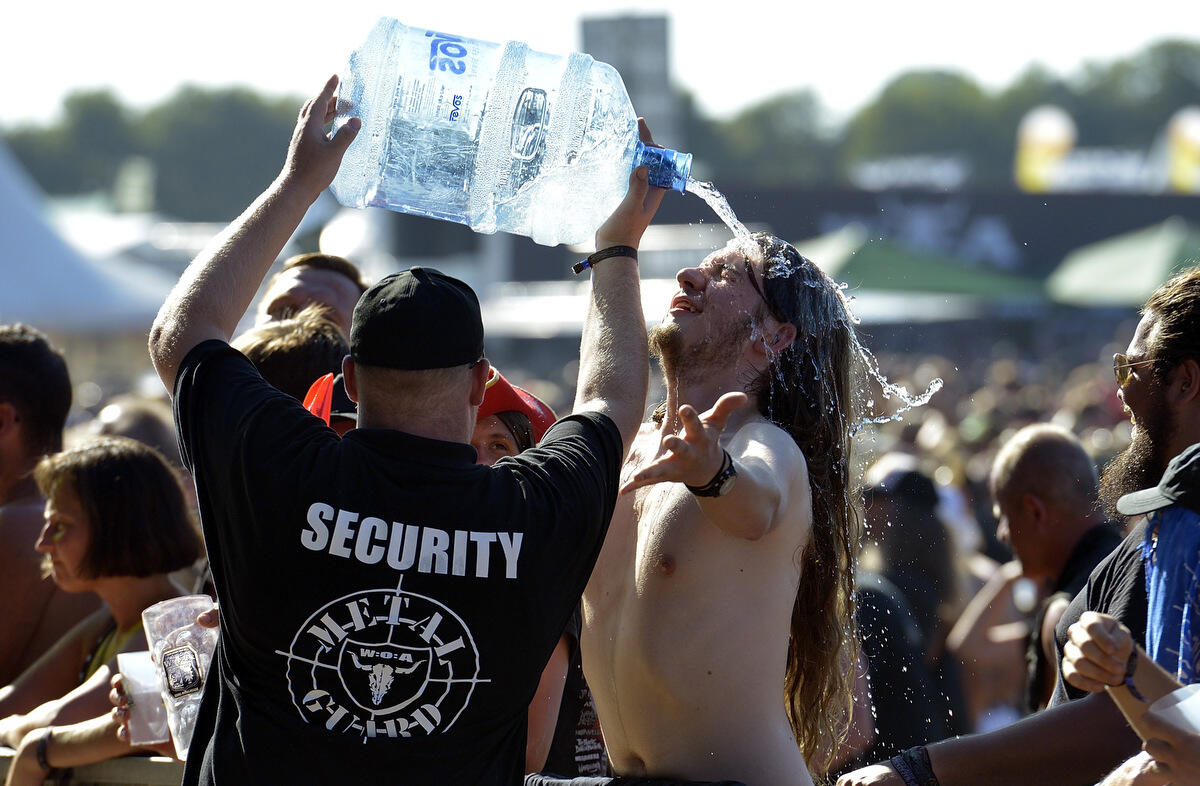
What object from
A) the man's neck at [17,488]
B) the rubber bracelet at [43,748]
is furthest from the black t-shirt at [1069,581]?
the man's neck at [17,488]

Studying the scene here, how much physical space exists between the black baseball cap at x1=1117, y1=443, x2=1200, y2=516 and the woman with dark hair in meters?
2.63

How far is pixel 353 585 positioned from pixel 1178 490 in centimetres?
138

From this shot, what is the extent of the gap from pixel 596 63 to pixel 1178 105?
5029 inches

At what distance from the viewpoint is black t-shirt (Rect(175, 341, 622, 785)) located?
6.72ft

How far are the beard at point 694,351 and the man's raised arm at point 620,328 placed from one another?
23 cm

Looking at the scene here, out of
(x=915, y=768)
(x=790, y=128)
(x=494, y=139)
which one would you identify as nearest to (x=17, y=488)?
(x=494, y=139)

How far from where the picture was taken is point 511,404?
3.17 metres

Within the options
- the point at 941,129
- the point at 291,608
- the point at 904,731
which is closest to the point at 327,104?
the point at 291,608

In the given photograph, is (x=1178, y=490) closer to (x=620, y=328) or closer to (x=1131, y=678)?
(x=1131, y=678)

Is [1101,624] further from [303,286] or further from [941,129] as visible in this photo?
[941,129]

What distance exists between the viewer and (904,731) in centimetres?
432

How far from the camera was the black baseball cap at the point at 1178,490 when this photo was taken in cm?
212

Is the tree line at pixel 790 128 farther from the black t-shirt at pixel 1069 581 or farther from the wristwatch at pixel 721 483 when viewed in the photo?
the wristwatch at pixel 721 483

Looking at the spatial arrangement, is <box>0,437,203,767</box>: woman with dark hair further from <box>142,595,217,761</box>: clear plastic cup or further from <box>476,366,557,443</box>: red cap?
<box>476,366,557,443</box>: red cap
